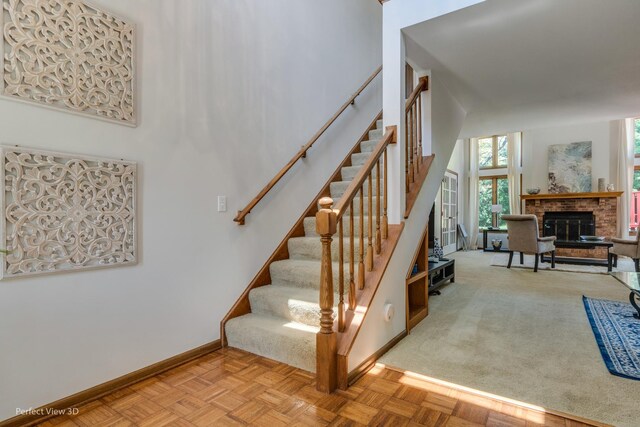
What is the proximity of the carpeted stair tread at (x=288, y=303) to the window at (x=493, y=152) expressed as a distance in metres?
8.21

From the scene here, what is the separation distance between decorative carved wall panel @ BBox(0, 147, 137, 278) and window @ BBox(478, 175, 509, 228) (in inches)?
360

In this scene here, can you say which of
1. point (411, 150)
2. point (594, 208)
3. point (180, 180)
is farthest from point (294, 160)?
point (594, 208)

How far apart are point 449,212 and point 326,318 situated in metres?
7.39

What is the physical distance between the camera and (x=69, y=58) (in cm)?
171

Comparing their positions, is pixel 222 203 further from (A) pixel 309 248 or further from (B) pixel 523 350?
(B) pixel 523 350

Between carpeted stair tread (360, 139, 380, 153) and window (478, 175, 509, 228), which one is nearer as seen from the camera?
carpeted stair tread (360, 139, 380, 153)

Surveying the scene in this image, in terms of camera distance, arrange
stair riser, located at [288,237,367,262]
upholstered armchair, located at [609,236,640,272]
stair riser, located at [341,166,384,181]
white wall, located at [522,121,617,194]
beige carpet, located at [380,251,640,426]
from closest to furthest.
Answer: beige carpet, located at [380,251,640,426] < stair riser, located at [288,237,367,262] < stair riser, located at [341,166,384,181] < upholstered armchair, located at [609,236,640,272] < white wall, located at [522,121,617,194]

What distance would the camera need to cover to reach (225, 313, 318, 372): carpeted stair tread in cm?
210

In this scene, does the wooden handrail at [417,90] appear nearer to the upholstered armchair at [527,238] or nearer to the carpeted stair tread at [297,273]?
the carpeted stair tread at [297,273]

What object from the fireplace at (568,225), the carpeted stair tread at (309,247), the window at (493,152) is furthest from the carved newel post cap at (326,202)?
the window at (493,152)

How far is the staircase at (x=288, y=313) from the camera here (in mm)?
2160

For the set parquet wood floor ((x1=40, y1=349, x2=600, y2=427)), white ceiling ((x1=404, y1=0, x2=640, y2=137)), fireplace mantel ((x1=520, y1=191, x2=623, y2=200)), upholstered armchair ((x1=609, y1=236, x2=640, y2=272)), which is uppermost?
white ceiling ((x1=404, y1=0, x2=640, y2=137))

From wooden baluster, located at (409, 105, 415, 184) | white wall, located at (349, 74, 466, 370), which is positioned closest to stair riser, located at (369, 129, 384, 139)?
white wall, located at (349, 74, 466, 370)

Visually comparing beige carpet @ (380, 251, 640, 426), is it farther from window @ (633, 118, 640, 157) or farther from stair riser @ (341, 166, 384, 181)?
window @ (633, 118, 640, 157)
